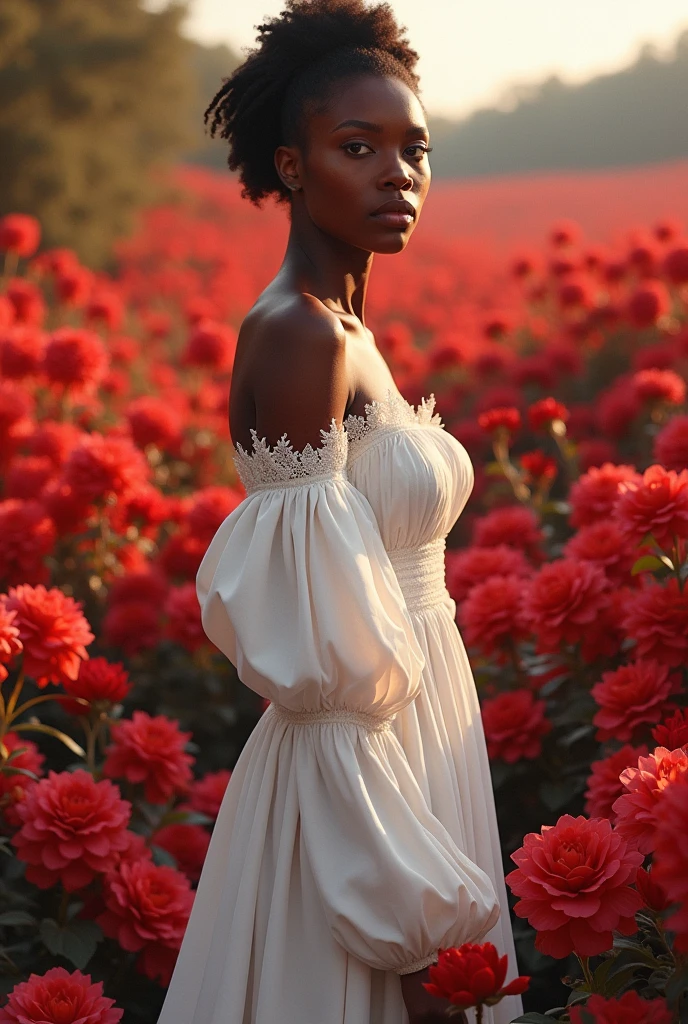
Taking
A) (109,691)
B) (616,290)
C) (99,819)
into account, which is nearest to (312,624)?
(99,819)

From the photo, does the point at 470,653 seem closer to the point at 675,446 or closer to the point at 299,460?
the point at 675,446

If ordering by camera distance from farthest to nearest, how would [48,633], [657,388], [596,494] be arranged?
[657,388] → [596,494] → [48,633]

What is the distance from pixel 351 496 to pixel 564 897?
0.71 m

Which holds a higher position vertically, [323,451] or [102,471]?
[102,471]

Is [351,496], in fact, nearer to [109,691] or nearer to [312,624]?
[312,624]

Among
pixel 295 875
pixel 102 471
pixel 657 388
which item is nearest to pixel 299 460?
pixel 295 875

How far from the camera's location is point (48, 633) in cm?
237

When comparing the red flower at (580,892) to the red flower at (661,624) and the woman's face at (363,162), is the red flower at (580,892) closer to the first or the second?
the red flower at (661,624)

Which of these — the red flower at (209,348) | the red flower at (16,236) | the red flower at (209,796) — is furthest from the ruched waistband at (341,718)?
the red flower at (16,236)

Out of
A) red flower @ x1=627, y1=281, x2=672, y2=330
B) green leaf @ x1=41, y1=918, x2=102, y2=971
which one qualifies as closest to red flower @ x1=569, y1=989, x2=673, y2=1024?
green leaf @ x1=41, y1=918, x2=102, y2=971

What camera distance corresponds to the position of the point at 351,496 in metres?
1.82

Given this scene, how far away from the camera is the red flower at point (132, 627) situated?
11.2 ft

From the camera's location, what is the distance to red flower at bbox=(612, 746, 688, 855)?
5.04 feet

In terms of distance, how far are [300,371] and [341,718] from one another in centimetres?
57
